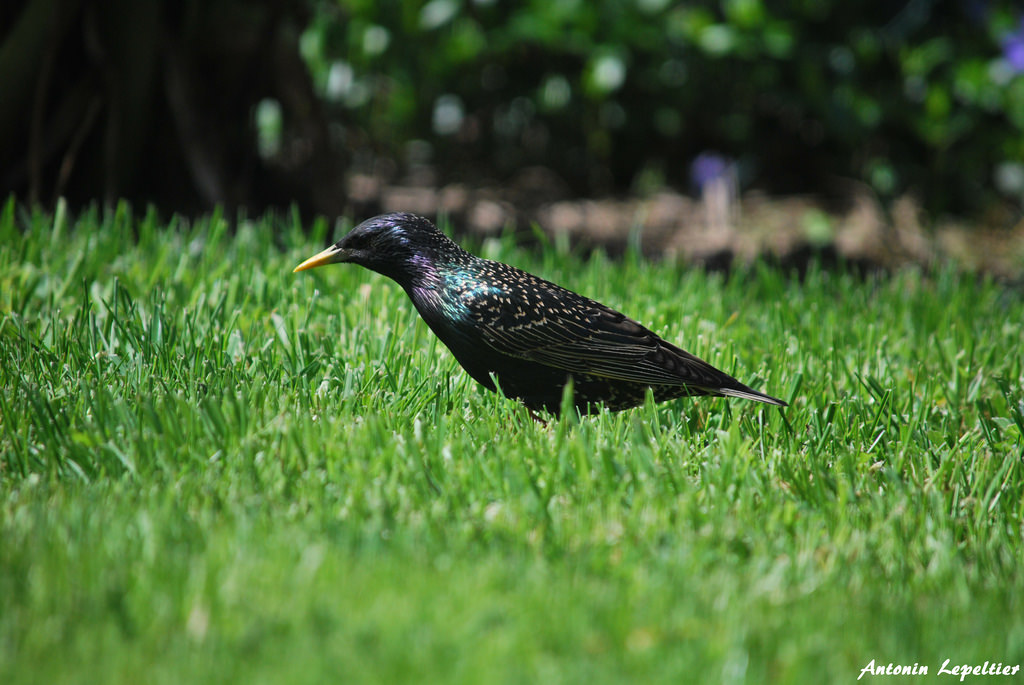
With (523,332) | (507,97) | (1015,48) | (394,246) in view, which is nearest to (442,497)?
(523,332)

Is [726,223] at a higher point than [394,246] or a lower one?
lower

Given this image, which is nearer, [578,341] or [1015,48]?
[578,341]

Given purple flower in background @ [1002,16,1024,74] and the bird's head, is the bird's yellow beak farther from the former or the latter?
purple flower in background @ [1002,16,1024,74]

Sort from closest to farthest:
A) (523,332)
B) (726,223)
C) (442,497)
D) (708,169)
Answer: (442,497) → (523,332) → (726,223) → (708,169)

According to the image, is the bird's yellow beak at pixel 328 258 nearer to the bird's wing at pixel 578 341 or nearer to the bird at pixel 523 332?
the bird at pixel 523 332

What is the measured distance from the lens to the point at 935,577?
2.61 metres

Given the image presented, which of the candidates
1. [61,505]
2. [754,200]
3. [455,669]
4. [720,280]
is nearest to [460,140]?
[754,200]

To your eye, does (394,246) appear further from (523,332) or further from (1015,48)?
(1015,48)

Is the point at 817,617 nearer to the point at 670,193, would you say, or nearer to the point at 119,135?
the point at 119,135

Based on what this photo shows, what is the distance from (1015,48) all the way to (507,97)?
11.5 feet

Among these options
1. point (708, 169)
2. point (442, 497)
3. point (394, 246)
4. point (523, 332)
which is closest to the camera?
point (442, 497)

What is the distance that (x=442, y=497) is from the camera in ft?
8.89

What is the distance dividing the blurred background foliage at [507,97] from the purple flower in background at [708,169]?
38 millimetres

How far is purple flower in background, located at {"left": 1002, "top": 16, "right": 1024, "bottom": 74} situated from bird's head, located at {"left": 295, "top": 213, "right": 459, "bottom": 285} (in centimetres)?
478
